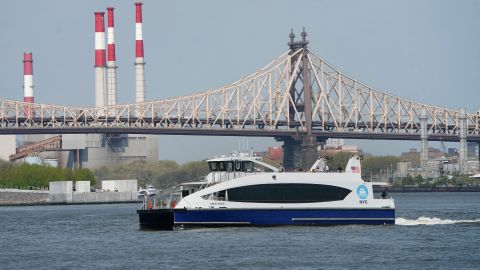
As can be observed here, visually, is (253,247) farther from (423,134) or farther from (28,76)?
(28,76)

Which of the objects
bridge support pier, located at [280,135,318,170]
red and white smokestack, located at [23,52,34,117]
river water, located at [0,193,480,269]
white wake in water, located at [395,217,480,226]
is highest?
red and white smokestack, located at [23,52,34,117]

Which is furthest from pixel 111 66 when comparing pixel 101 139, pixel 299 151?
pixel 299 151

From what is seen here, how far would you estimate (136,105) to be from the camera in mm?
151875

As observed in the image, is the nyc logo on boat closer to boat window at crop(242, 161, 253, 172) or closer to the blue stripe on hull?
the blue stripe on hull

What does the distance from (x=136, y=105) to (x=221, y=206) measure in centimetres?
9279

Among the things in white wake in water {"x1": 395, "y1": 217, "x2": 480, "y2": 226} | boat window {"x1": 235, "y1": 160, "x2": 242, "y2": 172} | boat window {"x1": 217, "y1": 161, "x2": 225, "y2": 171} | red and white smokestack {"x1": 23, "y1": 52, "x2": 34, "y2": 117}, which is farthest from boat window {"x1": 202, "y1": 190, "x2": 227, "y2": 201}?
red and white smokestack {"x1": 23, "y1": 52, "x2": 34, "y2": 117}

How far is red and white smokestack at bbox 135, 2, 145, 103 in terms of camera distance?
531ft

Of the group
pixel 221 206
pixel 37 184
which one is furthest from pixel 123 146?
pixel 221 206

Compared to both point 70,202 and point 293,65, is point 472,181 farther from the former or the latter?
point 70,202

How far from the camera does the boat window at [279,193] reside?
5984cm

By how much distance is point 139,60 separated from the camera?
16188 centimetres

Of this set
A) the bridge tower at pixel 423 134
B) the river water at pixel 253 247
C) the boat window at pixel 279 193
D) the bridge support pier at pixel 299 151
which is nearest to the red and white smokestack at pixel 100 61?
the bridge support pier at pixel 299 151

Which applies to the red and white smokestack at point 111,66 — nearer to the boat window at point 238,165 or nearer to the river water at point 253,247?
the river water at point 253,247

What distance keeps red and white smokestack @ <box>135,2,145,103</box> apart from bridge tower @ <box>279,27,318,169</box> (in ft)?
50.2
